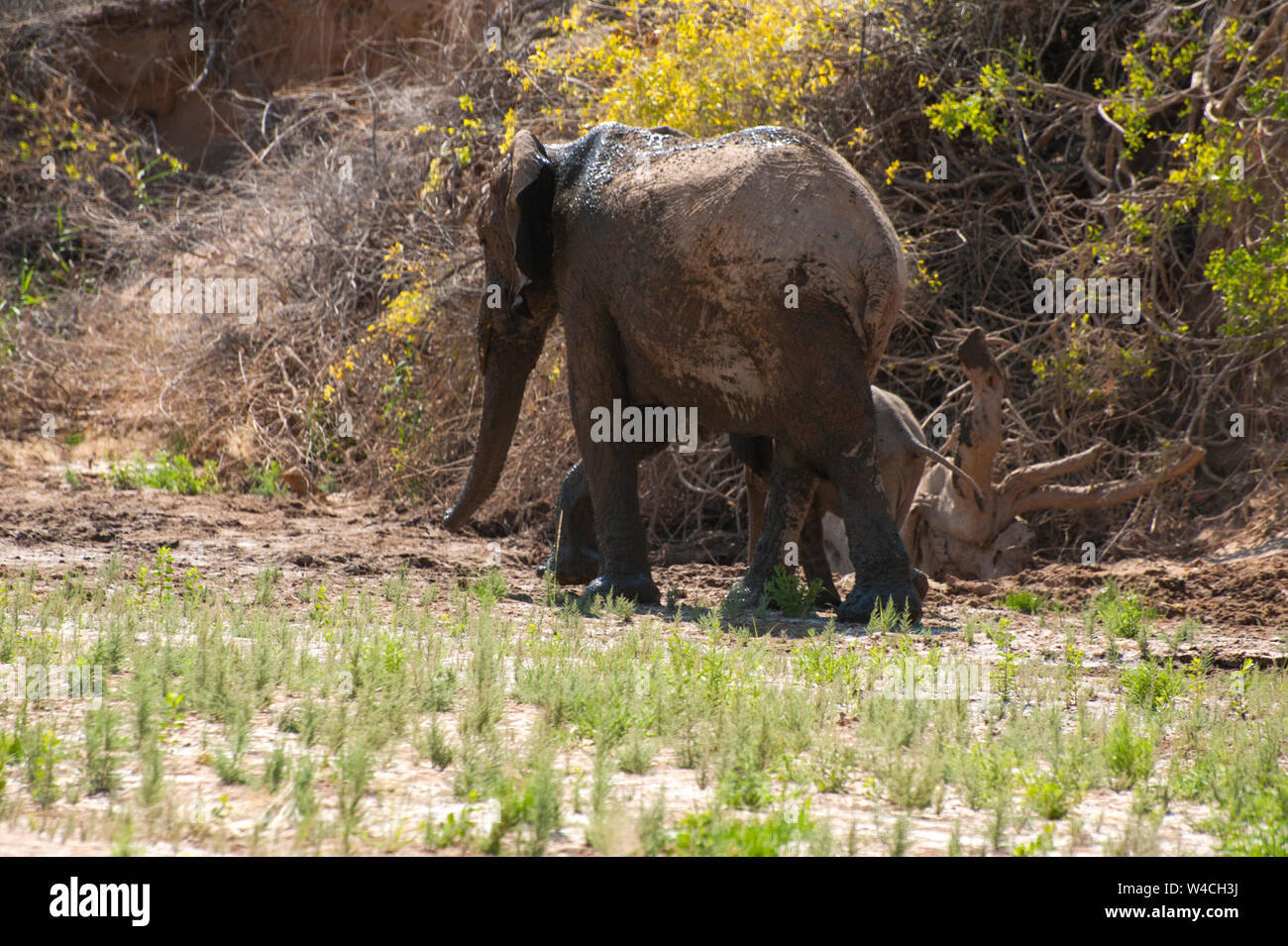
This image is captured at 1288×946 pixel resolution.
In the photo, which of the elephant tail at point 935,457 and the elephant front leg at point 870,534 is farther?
the elephant tail at point 935,457

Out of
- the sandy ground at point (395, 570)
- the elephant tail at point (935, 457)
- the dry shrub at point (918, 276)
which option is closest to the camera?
the sandy ground at point (395, 570)

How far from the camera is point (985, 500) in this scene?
30.7 ft

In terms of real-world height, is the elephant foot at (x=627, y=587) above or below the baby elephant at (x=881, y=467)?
below

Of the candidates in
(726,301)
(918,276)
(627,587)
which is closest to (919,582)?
(627,587)

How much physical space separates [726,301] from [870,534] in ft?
4.54

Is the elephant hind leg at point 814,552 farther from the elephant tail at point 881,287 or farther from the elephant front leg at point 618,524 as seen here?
the elephant tail at point 881,287

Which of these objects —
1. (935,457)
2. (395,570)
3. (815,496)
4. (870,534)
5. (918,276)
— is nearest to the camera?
(870,534)

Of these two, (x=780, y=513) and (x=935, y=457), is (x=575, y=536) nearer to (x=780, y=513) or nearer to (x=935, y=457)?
(x=780, y=513)

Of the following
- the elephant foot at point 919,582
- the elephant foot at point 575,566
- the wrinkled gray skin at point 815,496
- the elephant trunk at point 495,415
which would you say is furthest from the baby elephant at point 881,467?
the elephant trunk at point 495,415

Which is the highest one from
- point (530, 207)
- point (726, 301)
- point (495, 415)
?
point (530, 207)

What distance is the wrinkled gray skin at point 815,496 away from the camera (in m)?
8.09

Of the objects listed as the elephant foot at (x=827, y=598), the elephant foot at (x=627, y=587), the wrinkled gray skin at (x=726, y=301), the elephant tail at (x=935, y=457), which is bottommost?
the elephant foot at (x=827, y=598)

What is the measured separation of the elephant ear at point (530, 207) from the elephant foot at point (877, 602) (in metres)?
2.71

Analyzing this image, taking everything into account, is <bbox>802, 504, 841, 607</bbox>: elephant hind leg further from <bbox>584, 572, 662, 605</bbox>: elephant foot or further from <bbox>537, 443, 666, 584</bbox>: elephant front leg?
<bbox>537, 443, 666, 584</bbox>: elephant front leg
